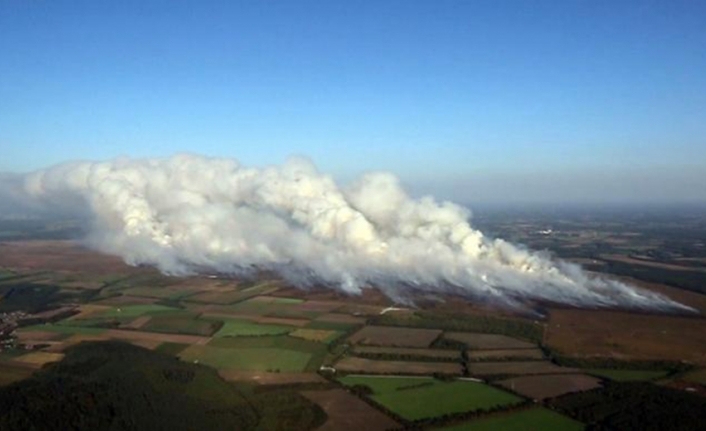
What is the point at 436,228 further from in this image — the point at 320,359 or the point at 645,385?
the point at 645,385

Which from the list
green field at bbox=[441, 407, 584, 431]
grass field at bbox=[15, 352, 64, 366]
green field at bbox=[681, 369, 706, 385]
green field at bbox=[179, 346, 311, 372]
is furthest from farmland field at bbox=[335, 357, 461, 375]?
grass field at bbox=[15, 352, 64, 366]

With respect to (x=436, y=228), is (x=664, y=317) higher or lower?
lower

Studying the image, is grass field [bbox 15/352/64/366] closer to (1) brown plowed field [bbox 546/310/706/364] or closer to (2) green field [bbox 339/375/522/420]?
(2) green field [bbox 339/375/522/420]

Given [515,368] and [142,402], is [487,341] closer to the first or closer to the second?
[515,368]

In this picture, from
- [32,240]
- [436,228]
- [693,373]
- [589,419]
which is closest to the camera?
[589,419]

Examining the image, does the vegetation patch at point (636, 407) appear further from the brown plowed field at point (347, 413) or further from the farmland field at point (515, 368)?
the brown plowed field at point (347, 413)

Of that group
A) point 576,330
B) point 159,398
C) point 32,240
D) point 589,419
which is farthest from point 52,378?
point 32,240

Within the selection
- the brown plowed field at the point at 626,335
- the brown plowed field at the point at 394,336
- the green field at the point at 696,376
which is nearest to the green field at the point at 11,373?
the brown plowed field at the point at 394,336
